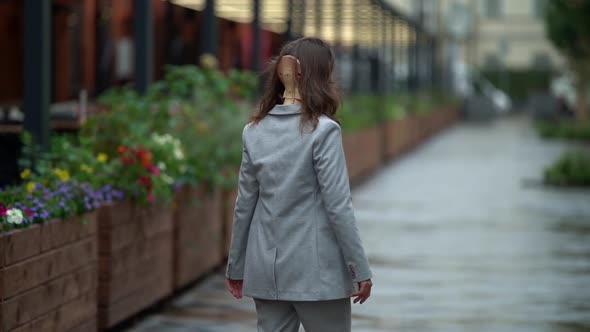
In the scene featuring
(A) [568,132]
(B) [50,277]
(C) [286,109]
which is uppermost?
(C) [286,109]

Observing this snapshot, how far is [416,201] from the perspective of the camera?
1686cm

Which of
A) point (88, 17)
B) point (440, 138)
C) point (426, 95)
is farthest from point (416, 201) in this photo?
point (426, 95)

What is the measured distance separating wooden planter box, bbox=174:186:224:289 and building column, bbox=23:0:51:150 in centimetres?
142

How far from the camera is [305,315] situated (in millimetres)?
4680

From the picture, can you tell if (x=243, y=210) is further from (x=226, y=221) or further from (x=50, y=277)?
(x=226, y=221)

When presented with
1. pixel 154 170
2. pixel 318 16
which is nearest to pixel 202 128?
pixel 154 170

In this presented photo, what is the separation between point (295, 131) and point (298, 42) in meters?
0.31

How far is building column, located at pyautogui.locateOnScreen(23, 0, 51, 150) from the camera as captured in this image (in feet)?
25.0

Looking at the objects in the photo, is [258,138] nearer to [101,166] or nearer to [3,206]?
[3,206]

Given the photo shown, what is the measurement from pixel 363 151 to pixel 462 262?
10893mm

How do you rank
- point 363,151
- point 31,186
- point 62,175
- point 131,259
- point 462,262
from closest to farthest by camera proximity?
1. point 31,186
2. point 62,175
3. point 131,259
4. point 462,262
5. point 363,151

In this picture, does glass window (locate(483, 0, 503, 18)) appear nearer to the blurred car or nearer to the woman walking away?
the blurred car

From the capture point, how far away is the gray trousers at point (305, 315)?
4.68m

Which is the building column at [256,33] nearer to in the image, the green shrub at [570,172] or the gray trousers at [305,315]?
the green shrub at [570,172]
